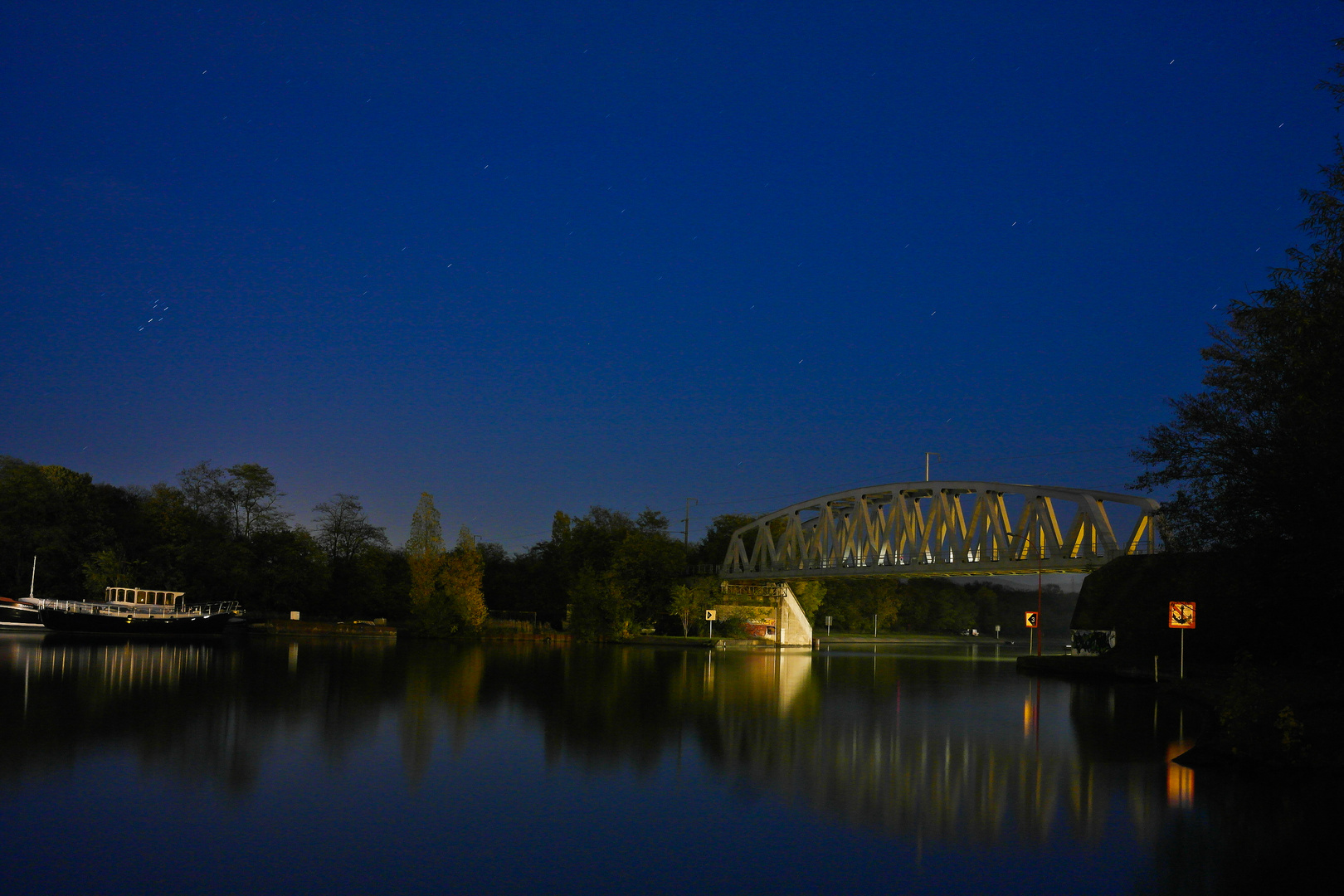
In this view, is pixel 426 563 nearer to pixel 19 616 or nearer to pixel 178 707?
pixel 19 616

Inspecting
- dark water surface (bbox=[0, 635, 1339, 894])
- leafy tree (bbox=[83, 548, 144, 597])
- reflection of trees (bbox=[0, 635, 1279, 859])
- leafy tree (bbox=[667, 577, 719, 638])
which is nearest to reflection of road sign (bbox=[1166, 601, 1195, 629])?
reflection of trees (bbox=[0, 635, 1279, 859])

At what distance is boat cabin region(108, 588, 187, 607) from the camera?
61219 mm

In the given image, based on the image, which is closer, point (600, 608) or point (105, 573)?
point (105, 573)

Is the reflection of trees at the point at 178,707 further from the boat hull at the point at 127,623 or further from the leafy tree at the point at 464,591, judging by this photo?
the leafy tree at the point at 464,591

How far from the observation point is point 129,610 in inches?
2365

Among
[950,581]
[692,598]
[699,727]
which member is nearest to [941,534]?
[692,598]

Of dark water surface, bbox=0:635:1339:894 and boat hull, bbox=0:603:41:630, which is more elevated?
dark water surface, bbox=0:635:1339:894

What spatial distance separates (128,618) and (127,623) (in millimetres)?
476

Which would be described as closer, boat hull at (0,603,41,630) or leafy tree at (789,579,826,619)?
boat hull at (0,603,41,630)

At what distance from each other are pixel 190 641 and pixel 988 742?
47502 millimetres

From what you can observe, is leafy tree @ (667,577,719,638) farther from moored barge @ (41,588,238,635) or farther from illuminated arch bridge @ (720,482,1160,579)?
moored barge @ (41,588,238,635)

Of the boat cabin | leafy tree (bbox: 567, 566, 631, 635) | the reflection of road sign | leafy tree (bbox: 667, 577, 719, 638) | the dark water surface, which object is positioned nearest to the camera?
the dark water surface

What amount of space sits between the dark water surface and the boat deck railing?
35.9m

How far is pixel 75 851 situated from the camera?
28.6 ft
